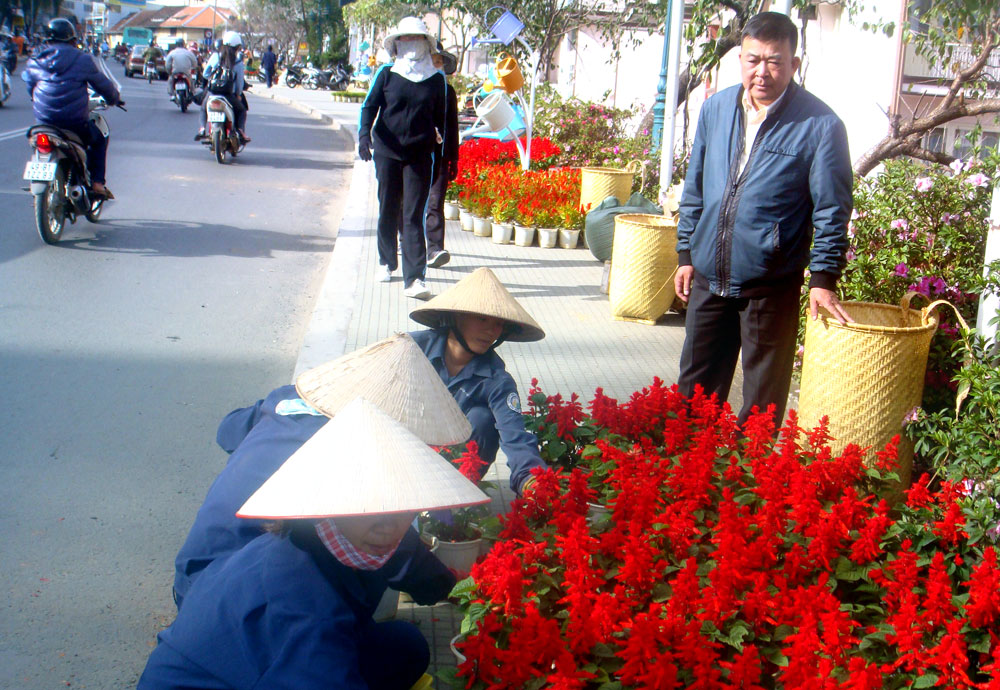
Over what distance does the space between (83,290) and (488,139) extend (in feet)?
24.3

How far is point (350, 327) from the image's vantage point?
6.72m

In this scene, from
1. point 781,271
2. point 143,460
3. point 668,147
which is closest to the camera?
point 781,271

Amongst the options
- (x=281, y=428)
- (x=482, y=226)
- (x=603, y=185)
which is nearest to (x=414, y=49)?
(x=603, y=185)

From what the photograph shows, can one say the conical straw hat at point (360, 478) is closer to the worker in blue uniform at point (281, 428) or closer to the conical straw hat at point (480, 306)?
the worker in blue uniform at point (281, 428)

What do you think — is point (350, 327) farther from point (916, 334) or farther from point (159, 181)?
point (159, 181)

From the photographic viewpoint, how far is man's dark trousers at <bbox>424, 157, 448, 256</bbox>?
8.23 m

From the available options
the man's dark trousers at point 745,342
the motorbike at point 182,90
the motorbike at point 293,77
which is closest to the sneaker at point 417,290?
the man's dark trousers at point 745,342

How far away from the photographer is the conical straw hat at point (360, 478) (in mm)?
2201

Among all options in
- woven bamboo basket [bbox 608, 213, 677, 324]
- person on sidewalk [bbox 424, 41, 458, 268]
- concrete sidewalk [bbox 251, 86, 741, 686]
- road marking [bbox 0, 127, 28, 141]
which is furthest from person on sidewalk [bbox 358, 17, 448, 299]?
road marking [bbox 0, 127, 28, 141]

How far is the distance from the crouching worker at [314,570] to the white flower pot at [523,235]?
773 cm

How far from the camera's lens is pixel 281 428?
3045mm

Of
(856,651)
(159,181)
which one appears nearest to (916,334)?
(856,651)

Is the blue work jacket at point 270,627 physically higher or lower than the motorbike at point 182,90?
lower

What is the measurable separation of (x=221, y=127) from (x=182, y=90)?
33.4 ft
